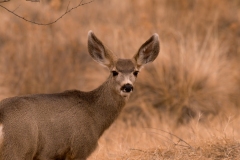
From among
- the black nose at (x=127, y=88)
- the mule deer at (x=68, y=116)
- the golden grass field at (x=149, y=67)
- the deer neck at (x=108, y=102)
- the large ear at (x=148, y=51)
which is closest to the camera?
the mule deer at (x=68, y=116)

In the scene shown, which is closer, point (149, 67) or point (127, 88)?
point (127, 88)

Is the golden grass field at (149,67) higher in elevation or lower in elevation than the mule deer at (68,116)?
lower

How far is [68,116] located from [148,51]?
1.59 metres

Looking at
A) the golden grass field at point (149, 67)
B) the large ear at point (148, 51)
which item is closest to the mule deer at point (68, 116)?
the large ear at point (148, 51)

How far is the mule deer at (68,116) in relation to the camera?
632 centimetres

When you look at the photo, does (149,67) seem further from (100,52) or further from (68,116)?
(68,116)

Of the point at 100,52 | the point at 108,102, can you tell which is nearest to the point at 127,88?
the point at 108,102

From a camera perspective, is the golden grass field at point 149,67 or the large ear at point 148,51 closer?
the large ear at point 148,51

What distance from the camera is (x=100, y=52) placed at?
8.02 metres

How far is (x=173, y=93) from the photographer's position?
12.6 metres

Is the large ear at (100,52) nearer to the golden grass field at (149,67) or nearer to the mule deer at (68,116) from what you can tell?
the mule deer at (68,116)

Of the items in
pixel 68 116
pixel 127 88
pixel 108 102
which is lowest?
pixel 108 102

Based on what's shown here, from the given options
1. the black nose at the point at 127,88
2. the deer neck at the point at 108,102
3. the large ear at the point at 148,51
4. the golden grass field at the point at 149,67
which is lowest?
the golden grass field at the point at 149,67

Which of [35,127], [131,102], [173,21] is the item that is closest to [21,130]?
[35,127]
